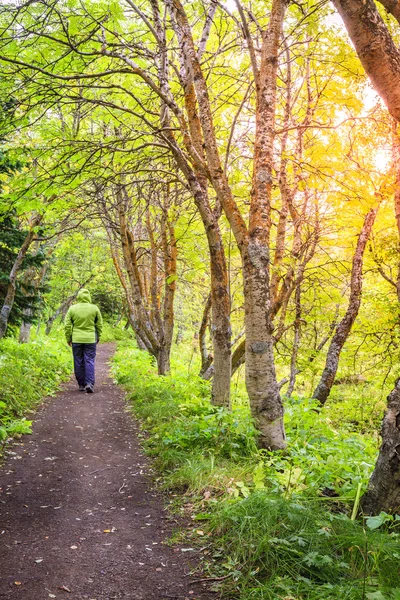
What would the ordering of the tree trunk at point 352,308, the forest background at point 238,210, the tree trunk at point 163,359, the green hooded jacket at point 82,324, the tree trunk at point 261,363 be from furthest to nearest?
the tree trunk at point 163,359, the green hooded jacket at point 82,324, the tree trunk at point 352,308, the tree trunk at point 261,363, the forest background at point 238,210

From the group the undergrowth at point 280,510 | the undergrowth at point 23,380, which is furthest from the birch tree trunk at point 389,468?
the undergrowth at point 23,380

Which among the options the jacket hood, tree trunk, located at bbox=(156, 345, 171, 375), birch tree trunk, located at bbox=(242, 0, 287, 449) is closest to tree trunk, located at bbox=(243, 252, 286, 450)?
birch tree trunk, located at bbox=(242, 0, 287, 449)

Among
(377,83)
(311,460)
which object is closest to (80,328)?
(311,460)

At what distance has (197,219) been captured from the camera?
382 inches

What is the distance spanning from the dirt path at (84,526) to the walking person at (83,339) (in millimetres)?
3295

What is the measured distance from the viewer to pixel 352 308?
8852mm

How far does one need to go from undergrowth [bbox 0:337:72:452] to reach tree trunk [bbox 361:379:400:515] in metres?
4.28

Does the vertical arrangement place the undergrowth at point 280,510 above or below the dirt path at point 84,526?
above

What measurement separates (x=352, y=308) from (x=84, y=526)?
23.4 ft

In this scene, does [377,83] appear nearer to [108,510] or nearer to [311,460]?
[311,460]

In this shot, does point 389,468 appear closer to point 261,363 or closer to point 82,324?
point 261,363

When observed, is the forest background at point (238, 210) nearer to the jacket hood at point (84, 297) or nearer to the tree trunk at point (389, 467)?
the tree trunk at point (389, 467)

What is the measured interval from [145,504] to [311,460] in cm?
172

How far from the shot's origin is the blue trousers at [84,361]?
30.6 feet
